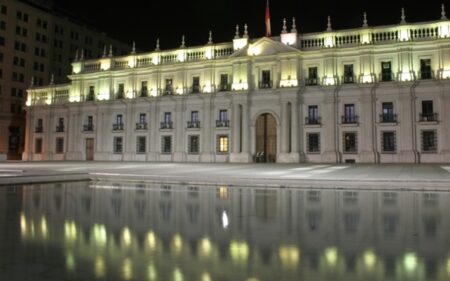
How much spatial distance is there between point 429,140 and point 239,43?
66.4ft

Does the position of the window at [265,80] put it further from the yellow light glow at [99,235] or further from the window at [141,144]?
the yellow light glow at [99,235]

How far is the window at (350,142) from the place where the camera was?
121 feet

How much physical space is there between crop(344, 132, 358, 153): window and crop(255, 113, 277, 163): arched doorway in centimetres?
676

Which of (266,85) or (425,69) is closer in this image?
(425,69)

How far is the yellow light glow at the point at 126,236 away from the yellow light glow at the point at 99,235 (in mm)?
290

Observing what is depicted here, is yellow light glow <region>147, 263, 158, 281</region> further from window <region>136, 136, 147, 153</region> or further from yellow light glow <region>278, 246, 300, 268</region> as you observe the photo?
window <region>136, 136, 147, 153</region>

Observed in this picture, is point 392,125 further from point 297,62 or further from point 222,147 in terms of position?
point 222,147

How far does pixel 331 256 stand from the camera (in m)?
5.45

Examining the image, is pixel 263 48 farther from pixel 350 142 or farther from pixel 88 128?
pixel 88 128

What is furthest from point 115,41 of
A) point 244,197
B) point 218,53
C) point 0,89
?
point 244,197

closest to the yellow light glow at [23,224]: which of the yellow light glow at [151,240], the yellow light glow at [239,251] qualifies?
the yellow light glow at [151,240]

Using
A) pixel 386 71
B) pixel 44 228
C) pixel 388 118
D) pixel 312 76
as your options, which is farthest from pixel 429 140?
pixel 44 228

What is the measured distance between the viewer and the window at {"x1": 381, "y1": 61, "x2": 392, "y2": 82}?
36.6 meters

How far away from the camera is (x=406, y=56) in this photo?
35.9 m
